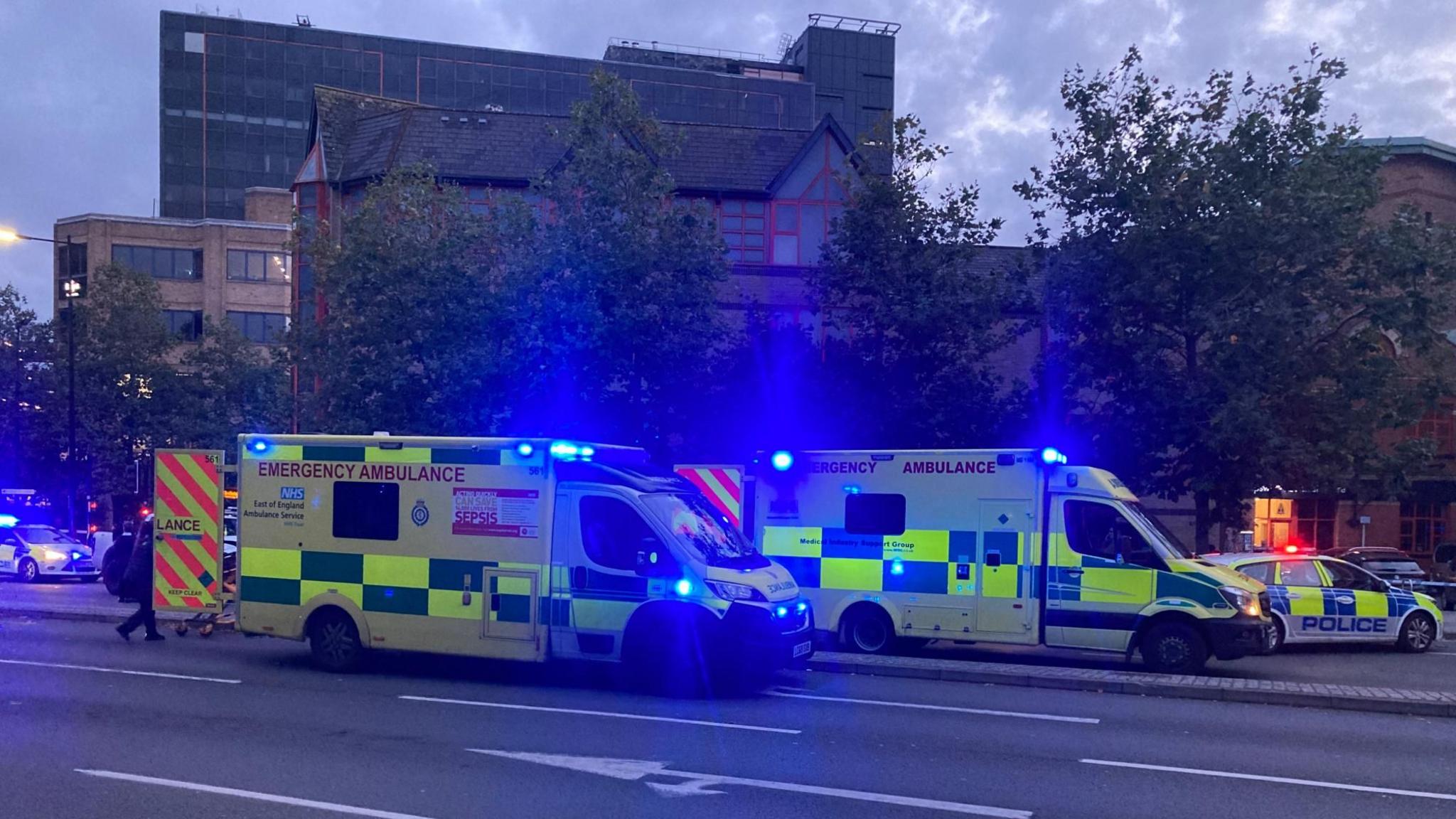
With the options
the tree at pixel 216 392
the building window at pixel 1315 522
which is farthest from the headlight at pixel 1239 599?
the tree at pixel 216 392

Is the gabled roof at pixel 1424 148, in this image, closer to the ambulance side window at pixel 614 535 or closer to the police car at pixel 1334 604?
the police car at pixel 1334 604

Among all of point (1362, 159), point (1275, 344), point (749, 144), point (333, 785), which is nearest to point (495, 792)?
point (333, 785)

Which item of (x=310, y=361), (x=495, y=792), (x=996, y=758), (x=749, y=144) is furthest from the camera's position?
(x=749, y=144)

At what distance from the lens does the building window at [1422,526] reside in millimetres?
35531

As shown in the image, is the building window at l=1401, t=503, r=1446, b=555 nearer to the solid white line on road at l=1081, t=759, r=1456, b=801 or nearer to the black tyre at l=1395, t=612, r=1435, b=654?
the black tyre at l=1395, t=612, r=1435, b=654

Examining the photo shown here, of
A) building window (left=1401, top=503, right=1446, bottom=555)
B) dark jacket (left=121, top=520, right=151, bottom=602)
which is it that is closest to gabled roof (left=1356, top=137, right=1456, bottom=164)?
building window (left=1401, top=503, right=1446, bottom=555)

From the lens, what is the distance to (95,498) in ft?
150

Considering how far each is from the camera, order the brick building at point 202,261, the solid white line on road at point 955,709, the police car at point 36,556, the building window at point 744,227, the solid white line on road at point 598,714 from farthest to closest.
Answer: the brick building at point 202,261 < the building window at point 744,227 < the police car at point 36,556 < the solid white line on road at point 955,709 < the solid white line on road at point 598,714

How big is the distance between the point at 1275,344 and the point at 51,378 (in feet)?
127

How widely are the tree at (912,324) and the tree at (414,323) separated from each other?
5951mm

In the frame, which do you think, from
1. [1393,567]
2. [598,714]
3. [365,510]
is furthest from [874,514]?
[1393,567]

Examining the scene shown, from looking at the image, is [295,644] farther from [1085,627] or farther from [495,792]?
[1085,627]

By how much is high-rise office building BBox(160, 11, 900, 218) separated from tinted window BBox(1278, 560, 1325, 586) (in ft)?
235

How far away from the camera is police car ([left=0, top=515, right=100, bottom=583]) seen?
99.3 feet
